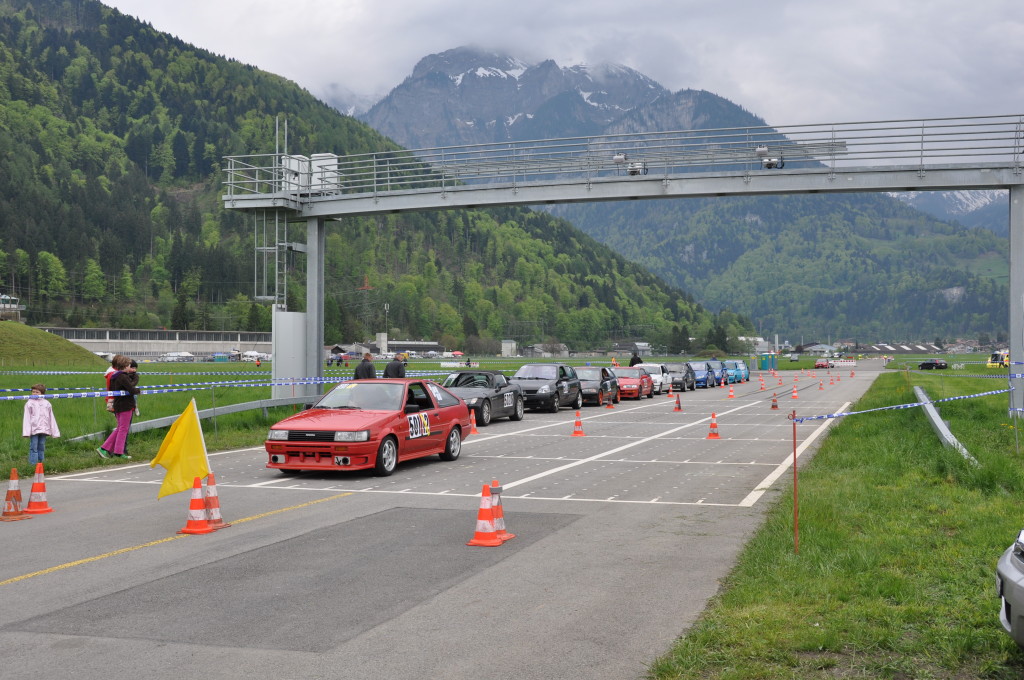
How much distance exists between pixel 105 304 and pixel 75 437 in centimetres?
15424

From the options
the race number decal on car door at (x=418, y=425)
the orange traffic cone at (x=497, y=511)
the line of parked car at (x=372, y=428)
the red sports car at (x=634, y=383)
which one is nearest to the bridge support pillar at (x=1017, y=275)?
the line of parked car at (x=372, y=428)

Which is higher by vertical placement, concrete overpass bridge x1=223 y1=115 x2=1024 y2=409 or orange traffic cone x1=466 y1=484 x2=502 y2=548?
concrete overpass bridge x1=223 y1=115 x2=1024 y2=409

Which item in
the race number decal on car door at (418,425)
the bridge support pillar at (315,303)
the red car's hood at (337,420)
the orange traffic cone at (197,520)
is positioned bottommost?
the orange traffic cone at (197,520)

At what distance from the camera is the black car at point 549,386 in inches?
1190

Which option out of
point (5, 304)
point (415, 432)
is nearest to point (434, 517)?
point (415, 432)

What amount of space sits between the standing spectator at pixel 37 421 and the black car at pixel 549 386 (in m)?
16.5

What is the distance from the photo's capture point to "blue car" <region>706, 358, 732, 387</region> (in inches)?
2178

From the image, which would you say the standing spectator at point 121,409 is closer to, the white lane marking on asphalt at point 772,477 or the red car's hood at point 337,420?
the red car's hood at point 337,420

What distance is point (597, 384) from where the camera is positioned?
3422 cm

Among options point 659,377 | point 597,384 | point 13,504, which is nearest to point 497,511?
point 13,504

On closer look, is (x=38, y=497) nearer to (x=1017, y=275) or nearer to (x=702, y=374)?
(x=1017, y=275)

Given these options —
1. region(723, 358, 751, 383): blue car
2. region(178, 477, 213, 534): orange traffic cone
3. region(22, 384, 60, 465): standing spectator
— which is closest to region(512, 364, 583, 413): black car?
region(22, 384, 60, 465): standing spectator

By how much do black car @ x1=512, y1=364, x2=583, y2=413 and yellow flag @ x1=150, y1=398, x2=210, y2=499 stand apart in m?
19.0

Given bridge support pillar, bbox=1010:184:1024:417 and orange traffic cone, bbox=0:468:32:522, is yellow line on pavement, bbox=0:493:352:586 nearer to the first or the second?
orange traffic cone, bbox=0:468:32:522
